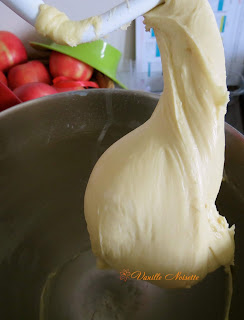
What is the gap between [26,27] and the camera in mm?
835

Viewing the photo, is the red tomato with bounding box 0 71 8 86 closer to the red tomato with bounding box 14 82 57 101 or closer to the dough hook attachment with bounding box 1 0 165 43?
the red tomato with bounding box 14 82 57 101

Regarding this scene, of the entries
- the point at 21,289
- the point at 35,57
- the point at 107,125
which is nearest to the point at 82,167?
the point at 107,125

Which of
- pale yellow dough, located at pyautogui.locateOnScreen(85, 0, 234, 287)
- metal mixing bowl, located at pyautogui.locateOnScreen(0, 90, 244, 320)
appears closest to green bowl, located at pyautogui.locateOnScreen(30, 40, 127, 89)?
metal mixing bowl, located at pyautogui.locateOnScreen(0, 90, 244, 320)

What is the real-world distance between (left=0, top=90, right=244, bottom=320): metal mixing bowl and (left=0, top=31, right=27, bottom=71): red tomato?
1.18 ft

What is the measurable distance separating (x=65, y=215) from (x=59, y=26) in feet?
1.15

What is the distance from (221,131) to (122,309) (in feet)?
1.07

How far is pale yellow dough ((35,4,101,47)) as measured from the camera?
0.30 m

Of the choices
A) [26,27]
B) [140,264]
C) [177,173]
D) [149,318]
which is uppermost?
[26,27]

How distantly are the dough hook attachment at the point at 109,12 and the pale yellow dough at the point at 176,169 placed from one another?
33 millimetres

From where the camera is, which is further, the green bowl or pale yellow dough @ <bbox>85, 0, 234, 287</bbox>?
the green bowl

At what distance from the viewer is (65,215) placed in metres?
0.57

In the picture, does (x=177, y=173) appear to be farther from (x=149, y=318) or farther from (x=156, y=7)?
(x=149, y=318)

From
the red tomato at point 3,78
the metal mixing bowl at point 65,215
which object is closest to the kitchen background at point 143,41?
the red tomato at point 3,78

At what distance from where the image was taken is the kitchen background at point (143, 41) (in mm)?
806
